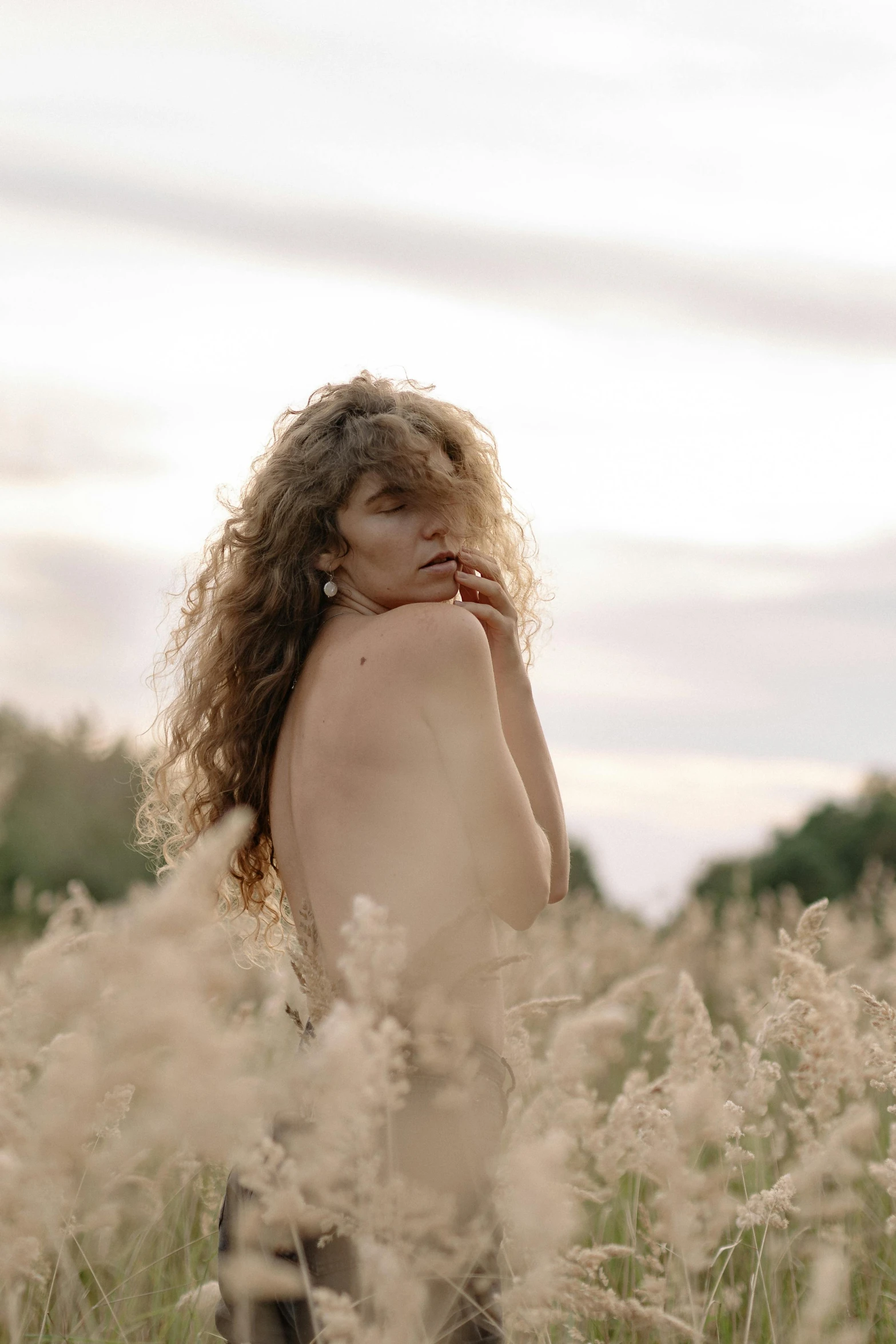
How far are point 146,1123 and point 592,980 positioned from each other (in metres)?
5.30

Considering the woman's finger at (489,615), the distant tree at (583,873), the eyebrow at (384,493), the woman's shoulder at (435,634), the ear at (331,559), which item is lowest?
the distant tree at (583,873)

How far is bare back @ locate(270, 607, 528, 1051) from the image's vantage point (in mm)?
2107

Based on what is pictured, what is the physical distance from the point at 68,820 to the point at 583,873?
19.0ft

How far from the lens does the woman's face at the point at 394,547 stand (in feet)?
7.98

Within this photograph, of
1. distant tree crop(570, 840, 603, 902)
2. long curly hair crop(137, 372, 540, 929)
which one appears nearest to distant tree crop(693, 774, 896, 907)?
distant tree crop(570, 840, 603, 902)

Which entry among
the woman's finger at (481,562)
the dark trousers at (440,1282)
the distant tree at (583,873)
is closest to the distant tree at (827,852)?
the distant tree at (583,873)

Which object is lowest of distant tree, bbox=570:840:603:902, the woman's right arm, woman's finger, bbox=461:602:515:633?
distant tree, bbox=570:840:603:902

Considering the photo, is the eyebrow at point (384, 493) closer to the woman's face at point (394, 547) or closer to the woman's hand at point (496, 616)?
the woman's face at point (394, 547)

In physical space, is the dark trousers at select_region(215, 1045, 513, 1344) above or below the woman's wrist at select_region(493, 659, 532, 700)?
below

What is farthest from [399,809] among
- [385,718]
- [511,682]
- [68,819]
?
[68,819]

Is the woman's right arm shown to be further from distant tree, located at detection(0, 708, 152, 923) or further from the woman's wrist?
distant tree, located at detection(0, 708, 152, 923)

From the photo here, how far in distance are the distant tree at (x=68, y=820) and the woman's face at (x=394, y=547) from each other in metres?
9.38

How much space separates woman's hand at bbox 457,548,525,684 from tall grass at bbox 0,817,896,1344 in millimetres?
564

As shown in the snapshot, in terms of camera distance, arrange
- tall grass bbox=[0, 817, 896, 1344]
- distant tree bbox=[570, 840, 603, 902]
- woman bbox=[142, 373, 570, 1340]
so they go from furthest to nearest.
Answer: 1. distant tree bbox=[570, 840, 603, 902]
2. woman bbox=[142, 373, 570, 1340]
3. tall grass bbox=[0, 817, 896, 1344]
